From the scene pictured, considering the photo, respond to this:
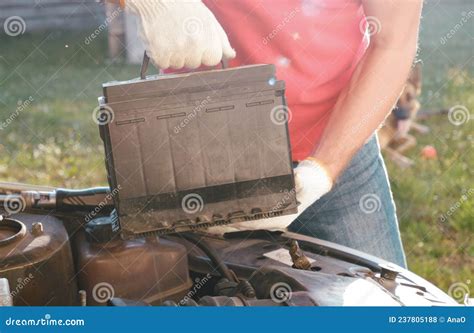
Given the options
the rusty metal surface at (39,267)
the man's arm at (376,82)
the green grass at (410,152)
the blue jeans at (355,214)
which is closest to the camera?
the rusty metal surface at (39,267)

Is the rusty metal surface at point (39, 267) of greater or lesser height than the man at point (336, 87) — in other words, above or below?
below

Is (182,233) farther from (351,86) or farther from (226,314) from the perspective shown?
(351,86)

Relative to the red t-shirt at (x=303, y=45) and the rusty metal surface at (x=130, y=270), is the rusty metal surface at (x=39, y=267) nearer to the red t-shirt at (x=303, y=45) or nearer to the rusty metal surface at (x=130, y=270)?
the rusty metal surface at (x=130, y=270)

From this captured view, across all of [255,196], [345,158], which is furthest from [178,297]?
[345,158]

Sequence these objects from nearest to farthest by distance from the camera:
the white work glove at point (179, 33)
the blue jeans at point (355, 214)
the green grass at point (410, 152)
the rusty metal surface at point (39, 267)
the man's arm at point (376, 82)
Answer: the rusty metal surface at point (39, 267) → the white work glove at point (179, 33) → the man's arm at point (376, 82) → the blue jeans at point (355, 214) → the green grass at point (410, 152)

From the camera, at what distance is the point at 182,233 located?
116 cm

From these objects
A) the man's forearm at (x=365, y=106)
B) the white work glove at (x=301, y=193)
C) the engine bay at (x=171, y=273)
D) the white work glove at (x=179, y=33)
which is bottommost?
the engine bay at (x=171, y=273)

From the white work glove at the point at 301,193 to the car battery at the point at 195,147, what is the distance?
118 mm

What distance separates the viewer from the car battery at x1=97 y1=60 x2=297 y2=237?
101 centimetres

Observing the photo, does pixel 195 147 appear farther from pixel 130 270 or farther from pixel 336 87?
pixel 336 87

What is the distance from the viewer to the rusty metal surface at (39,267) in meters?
0.98

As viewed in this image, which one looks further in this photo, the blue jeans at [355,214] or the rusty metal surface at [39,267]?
the blue jeans at [355,214]

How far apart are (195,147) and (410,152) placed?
220 cm

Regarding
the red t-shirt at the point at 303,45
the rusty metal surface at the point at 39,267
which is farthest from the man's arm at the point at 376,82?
the rusty metal surface at the point at 39,267
